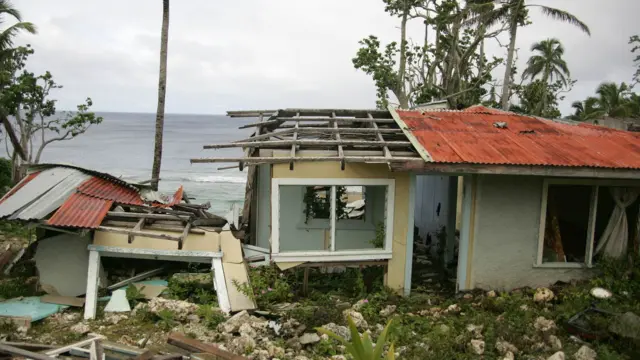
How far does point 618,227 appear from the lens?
32.4ft

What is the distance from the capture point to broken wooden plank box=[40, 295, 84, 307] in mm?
9141

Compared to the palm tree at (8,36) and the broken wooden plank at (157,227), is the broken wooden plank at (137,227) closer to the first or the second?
the broken wooden plank at (157,227)

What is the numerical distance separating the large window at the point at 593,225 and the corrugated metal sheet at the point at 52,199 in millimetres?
9814

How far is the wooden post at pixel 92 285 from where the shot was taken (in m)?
8.77

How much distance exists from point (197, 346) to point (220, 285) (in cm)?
212

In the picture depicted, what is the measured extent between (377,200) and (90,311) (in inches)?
248

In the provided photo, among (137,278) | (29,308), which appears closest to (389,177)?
(137,278)

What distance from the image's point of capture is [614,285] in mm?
9336

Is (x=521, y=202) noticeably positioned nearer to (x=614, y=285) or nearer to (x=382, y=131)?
(x=614, y=285)

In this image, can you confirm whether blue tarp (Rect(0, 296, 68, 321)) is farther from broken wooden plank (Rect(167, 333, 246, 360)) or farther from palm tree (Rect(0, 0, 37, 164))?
palm tree (Rect(0, 0, 37, 164))

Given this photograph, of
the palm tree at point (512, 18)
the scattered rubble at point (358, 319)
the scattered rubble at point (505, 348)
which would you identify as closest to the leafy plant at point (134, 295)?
the scattered rubble at point (358, 319)

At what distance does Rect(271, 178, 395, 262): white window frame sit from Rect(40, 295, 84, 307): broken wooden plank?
3.84 metres

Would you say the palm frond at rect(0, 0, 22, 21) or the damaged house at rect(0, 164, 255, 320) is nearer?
the damaged house at rect(0, 164, 255, 320)

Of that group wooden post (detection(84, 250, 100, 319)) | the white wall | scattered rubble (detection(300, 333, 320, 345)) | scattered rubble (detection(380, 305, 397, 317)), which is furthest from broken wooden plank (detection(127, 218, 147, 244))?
the white wall
